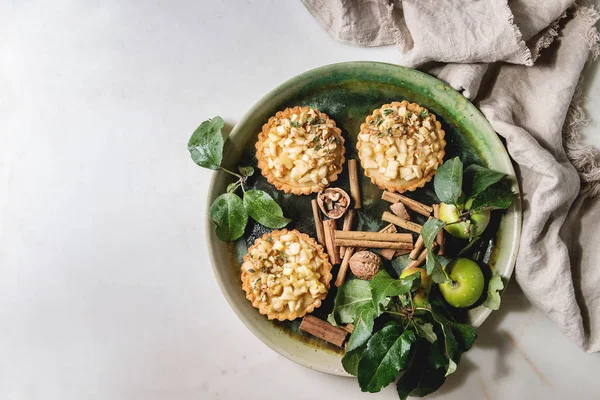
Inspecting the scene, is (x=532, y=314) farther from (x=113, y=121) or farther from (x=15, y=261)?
(x=15, y=261)

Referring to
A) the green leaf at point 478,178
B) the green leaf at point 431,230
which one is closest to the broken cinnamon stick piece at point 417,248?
the green leaf at point 431,230

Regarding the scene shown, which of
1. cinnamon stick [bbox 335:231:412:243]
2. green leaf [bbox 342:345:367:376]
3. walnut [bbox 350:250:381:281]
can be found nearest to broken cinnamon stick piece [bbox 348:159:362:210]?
cinnamon stick [bbox 335:231:412:243]

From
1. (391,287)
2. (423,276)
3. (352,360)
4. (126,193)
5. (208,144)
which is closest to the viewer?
(391,287)

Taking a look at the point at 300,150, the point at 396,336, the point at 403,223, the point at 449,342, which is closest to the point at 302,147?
the point at 300,150

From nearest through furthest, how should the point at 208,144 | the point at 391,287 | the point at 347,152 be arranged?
the point at 391,287, the point at 208,144, the point at 347,152

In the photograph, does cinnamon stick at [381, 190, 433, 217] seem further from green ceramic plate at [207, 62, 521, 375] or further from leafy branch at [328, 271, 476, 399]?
leafy branch at [328, 271, 476, 399]

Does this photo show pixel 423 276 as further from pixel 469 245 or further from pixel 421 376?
pixel 421 376

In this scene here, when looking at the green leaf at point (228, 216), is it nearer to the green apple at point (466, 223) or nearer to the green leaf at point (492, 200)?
the green apple at point (466, 223)
